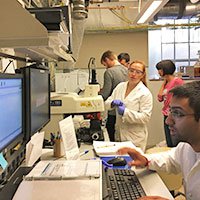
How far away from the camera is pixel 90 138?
244 centimetres

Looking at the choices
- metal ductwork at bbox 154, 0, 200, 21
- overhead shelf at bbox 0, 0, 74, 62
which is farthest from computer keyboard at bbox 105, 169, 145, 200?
metal ductwork at bbox 154, 0, 200, 21

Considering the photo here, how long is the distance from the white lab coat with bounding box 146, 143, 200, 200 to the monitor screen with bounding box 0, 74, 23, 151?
743mm

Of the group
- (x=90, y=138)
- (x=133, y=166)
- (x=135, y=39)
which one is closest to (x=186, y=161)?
(x=133, y=166)

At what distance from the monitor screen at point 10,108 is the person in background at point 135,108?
159 cm

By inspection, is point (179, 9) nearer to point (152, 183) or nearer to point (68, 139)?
point (68, 139)

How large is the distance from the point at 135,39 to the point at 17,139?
534cm

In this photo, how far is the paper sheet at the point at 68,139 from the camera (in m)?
1.74

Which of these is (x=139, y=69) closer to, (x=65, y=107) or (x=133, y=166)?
(x=65, y=107)

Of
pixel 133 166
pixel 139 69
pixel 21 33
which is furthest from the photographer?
pixel 139 69

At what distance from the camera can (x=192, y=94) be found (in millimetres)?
1407

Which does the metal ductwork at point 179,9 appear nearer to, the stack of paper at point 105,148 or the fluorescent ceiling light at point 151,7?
the fluorescent ceiling light at point 151,7

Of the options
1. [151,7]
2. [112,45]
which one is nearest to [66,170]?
[151,7]

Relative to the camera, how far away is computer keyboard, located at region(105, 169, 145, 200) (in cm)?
127

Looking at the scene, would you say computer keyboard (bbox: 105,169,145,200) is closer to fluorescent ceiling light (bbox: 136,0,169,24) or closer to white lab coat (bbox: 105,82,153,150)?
white lab coat (bbox: 105,82,153,150)
